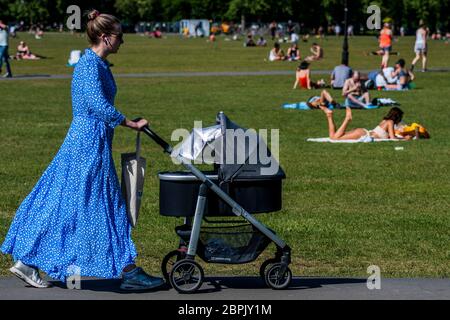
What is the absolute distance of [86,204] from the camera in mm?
8180

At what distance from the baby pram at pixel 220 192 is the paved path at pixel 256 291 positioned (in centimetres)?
14

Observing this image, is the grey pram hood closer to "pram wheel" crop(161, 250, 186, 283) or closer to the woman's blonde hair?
"pram wheel" crop(161, 250, 186, 283)

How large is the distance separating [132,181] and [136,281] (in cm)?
70

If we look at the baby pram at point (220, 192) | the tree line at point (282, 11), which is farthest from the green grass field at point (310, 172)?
the tree line at point (282, 11)

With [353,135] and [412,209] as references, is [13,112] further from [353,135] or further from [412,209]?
[412,209]

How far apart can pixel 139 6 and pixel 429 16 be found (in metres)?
41.3

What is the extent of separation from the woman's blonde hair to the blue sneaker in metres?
1.63

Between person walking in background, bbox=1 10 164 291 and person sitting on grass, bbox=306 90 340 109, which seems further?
person sitting on grass, bbox=306 90 340 109

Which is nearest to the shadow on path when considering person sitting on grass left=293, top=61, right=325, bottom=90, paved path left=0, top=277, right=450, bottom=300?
paved path left=0, top=277, right=450, bottom=300

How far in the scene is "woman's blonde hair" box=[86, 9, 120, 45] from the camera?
8156 millimetres

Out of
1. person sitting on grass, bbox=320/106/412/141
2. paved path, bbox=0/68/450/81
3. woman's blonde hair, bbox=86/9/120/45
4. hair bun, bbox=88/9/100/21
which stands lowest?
paved path, bbox=0/68/450/81

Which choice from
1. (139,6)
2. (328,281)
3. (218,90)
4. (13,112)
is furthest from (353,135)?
(139,6)

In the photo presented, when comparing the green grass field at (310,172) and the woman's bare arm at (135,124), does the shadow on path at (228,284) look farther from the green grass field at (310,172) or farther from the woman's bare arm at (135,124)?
the woman's bare arm at (135,124)

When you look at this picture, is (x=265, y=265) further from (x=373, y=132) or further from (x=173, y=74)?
(x=173, y=74)
